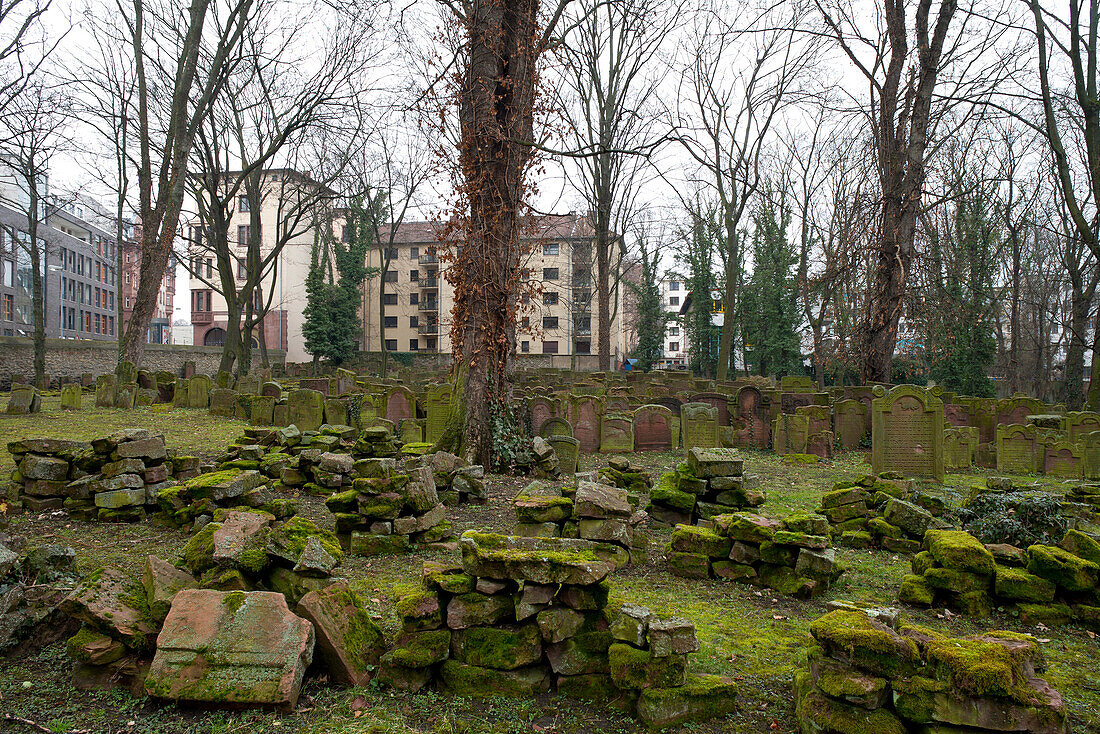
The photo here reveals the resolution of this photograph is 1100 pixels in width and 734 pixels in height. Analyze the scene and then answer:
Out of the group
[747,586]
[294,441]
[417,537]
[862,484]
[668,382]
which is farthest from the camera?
[668,382]

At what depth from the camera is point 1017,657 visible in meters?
2.55

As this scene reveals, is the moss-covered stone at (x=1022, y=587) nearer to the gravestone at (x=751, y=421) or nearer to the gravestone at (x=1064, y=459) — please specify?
the gravestone at (x=1064, y=459)

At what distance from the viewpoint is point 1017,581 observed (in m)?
4.25

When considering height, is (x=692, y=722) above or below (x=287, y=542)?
below

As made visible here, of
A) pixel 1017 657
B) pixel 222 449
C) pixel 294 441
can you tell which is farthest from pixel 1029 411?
pixel 222 449

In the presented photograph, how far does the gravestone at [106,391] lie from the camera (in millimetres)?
15477

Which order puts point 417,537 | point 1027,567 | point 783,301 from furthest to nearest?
point 783,301 < point 417,537 < point 1027,567

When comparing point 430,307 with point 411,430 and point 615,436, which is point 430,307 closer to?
point 411,430

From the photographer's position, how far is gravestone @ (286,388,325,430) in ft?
42.9

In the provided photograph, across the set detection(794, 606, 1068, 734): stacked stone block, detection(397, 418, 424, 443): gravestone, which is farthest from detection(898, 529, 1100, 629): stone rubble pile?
detection(397, 418, 424, 443): gravestone

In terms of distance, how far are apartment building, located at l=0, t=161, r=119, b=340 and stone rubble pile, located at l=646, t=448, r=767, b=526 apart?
1721 inches

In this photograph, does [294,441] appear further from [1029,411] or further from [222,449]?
[1029,411]

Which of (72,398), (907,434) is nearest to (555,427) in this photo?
(907,434)

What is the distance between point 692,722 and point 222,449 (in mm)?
9519
